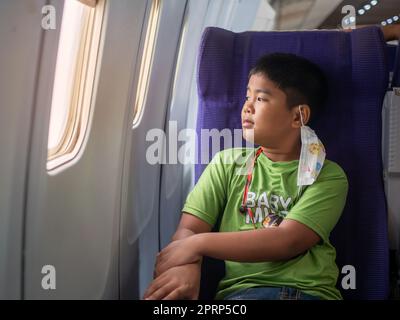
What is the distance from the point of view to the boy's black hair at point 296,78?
1097 mm

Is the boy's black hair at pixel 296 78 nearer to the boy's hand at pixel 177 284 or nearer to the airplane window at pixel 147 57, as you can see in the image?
the airplane window at pixel 147 57

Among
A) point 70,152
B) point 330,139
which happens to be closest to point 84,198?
point 70,152

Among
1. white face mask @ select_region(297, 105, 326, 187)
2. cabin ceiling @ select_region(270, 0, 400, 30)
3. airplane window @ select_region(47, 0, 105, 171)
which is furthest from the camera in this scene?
cabin ceiling @ select_region(270, 0, 400, 30)

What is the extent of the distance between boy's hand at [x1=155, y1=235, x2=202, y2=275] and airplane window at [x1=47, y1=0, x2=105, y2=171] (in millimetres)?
332

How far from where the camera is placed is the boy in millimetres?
1004

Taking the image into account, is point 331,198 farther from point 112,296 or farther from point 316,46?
point 112,296

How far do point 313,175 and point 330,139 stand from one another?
6.4 inches

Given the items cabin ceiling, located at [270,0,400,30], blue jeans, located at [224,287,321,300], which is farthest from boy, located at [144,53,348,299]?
cabin ceiling, located at [270,0,400,30]

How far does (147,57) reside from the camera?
52.4 inches

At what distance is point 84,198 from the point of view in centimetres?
100

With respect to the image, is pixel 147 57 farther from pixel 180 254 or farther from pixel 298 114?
pixel 180 254

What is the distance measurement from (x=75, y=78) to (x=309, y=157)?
23.8 inches

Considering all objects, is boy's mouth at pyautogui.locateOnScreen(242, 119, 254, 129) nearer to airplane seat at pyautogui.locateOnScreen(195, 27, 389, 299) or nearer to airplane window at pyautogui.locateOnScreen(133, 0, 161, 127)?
airplane seat at pyautogui.locateOnScreen(195, 27, 389, 299)

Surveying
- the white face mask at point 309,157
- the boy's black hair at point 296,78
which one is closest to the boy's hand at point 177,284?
the white face mask at point 309,157
